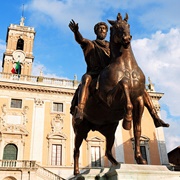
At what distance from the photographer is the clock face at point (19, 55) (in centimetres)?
3256

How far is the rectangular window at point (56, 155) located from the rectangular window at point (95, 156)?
3007mm

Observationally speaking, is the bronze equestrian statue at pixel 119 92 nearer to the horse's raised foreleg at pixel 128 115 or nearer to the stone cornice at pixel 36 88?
the horse's raised foreleg at pixel 128 115

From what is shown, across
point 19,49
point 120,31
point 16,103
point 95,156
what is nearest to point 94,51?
point 120,31

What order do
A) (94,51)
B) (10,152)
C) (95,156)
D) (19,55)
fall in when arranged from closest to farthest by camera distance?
(94,51) < (10,152) < (95,156) < (19,55)

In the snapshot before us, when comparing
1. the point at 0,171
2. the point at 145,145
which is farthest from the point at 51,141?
the point at 145,145

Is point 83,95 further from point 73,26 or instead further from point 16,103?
point 16,103

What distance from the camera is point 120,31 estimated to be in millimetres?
4090

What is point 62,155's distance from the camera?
23188mm

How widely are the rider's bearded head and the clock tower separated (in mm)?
27835

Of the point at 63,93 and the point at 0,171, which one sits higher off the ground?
the point at 63,93

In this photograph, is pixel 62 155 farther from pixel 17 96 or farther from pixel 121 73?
pixel 121 73

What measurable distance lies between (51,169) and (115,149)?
21.1ft

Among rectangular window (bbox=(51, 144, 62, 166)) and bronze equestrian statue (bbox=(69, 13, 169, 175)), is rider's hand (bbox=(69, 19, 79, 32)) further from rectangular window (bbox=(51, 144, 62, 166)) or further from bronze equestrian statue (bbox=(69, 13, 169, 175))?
rectangular window (bbox=(51, 144, 62, 166))

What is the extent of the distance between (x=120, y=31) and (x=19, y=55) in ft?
100
